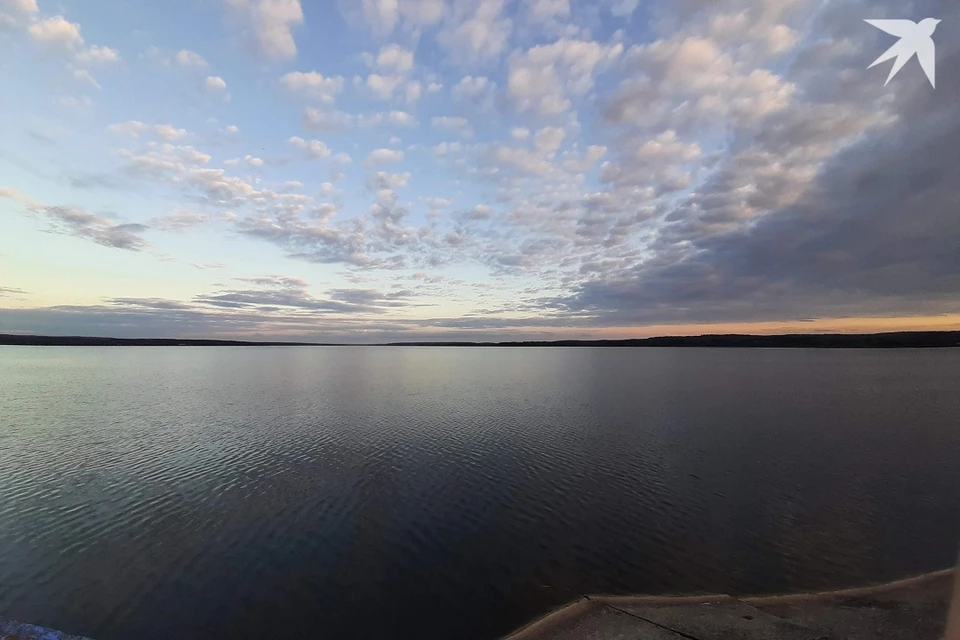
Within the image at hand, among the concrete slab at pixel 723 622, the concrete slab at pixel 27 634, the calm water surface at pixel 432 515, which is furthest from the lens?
the calm water surface at pixel 432 515

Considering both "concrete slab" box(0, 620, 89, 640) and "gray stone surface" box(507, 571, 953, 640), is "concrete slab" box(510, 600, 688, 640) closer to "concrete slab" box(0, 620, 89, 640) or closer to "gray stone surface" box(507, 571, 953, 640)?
"gray stone surface" box(507, 571, 953, 640)

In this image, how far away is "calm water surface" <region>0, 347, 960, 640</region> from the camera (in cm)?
1238

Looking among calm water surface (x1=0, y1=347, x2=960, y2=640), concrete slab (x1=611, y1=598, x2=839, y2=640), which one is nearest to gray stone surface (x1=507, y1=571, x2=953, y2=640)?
concrete slab (x1=611, y1=598, x2=839, y2=640)

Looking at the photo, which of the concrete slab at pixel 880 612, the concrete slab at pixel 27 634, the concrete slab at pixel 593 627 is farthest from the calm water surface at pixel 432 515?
the concrete slab at pixel 27 634

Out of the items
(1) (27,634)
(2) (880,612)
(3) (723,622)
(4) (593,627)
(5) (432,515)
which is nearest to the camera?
(1) (27,634)

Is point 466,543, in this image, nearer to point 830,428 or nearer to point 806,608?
point 806,608

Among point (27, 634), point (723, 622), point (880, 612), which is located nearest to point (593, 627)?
point (723, 622)

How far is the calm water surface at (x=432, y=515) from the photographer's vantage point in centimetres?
1238

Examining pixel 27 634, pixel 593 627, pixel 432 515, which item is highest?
pixel 27 634

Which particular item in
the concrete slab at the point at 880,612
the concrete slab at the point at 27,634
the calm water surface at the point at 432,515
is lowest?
the calm water surface at the point at 432,515

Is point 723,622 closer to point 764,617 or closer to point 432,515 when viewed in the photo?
point 764,617

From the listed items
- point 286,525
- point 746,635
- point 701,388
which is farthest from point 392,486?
point 701,388

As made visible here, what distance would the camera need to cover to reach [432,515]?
58.9 feet

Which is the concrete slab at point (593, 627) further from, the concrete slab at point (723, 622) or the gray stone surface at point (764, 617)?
the concrete slab at point (723, 622)
